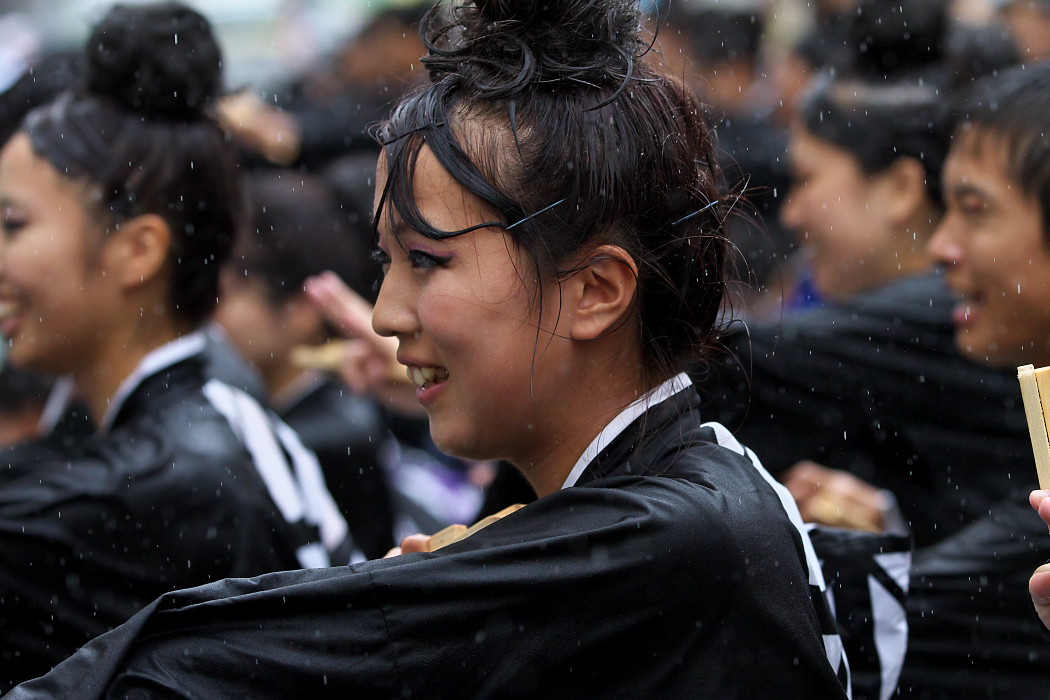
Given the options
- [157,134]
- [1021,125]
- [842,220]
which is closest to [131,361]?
[157,134]

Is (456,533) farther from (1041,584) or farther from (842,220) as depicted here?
(842,220)

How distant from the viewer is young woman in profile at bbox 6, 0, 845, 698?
62.1 inches

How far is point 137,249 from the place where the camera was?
9.95ft

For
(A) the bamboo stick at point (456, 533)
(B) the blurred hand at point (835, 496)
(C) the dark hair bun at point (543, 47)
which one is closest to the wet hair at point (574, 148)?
(C) the dark hair bun at point (543, 47)

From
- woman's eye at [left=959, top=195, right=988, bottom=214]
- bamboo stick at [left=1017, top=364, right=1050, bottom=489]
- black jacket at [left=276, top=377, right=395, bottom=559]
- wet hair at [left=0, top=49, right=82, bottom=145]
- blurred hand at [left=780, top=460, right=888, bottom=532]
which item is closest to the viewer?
bamboo stick at [left=1017, top=364, right=1050, bottom=489]

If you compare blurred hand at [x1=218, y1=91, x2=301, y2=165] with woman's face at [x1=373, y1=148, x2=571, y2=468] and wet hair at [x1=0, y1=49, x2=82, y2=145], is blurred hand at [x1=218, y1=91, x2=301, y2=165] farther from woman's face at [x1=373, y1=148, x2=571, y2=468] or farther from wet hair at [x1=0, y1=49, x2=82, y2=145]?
woman's face at [x1=373, y1=148, x2=571, y2=468]

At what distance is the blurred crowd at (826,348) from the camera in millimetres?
2666

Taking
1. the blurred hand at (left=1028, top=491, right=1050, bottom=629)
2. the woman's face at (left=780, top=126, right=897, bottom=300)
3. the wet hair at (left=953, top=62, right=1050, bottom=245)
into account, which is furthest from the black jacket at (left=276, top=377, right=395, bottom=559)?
the blurred hand at (left=1028, top=491, right=1050, bottom=629)

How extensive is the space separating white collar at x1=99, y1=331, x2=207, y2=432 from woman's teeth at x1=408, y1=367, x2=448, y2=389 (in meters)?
1.22

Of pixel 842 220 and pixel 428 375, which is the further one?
pixel 842 220

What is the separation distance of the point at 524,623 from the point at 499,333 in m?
0.45

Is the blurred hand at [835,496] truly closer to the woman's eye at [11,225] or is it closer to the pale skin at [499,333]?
the pale skin at [499,333]

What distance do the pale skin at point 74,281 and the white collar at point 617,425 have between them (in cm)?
155

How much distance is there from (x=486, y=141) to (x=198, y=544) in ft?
4.44
